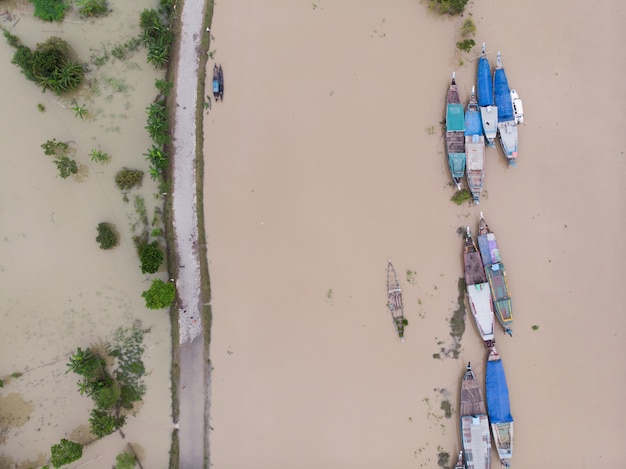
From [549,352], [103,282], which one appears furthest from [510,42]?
[103,282]

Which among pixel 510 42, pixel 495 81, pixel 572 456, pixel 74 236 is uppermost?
pixel 510 42

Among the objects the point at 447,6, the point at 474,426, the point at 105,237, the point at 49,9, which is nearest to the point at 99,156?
the point at 105,237

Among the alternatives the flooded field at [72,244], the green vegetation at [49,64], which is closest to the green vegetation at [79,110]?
the flooded field at [72,244]

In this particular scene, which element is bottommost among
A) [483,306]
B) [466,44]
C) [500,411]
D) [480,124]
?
[500,411]

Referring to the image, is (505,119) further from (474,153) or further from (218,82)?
(218,82)

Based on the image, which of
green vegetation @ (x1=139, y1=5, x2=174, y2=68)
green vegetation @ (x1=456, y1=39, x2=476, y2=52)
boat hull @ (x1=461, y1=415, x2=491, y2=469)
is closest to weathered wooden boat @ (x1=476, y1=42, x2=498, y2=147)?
green vegetation @ (x1=456, y1=39, x2=476, y2=52)

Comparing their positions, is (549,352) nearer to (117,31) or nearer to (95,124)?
(95,124)
